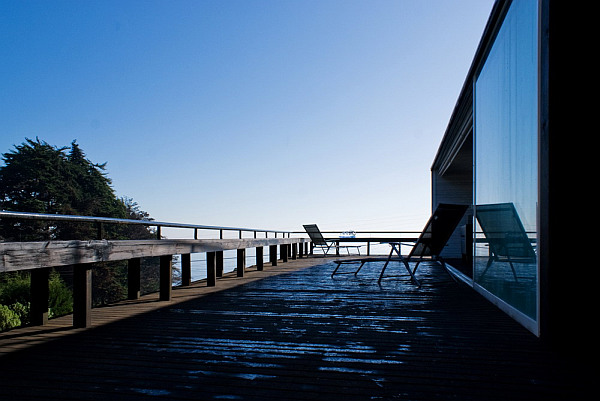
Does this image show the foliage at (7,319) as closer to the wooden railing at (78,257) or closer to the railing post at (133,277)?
the railing post at (133,277)

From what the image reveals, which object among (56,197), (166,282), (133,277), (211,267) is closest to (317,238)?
(211,267)

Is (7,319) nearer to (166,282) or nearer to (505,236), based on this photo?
(166,282)

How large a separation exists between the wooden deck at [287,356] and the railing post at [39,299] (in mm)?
100

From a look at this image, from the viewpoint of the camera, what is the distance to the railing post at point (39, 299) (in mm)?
2793

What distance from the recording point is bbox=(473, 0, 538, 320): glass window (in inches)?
105

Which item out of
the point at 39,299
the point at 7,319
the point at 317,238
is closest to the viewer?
the point at 39,299

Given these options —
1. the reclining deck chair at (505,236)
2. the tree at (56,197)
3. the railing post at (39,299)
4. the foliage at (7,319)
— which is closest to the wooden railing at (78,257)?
the railing post at (39,299)

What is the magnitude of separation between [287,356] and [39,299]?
6.21 ft

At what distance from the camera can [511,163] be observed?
316 centimetres

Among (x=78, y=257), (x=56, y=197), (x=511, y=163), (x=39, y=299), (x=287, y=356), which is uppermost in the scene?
(x=56, y=197)

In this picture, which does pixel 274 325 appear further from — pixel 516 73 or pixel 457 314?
pixel 516 73

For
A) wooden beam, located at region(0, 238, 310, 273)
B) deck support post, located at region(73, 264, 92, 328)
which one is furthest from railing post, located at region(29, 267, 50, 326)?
wooden beam, located at region(0, 238, 310, 273)

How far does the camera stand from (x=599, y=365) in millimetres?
1932

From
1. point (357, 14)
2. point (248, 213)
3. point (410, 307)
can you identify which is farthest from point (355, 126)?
point (248, 213)
